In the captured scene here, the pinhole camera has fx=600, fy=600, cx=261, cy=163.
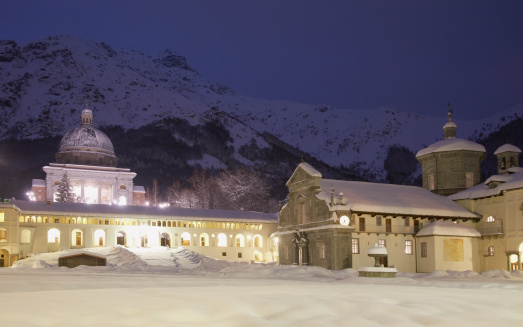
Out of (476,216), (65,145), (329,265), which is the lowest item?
(329,265)

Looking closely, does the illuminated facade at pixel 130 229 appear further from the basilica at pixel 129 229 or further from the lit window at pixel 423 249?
the lit window at pixel 423 249

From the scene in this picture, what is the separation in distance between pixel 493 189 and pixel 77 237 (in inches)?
2067

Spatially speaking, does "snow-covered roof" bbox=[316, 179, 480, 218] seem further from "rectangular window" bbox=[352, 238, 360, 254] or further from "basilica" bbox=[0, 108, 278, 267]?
"basilica" bbox=[0, 108, 278, 267]

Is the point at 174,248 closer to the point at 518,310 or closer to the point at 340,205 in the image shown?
the point at 340,205

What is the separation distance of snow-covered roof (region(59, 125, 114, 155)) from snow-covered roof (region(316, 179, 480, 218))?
7372cm

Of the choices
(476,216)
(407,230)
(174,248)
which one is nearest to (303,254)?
(407,230)

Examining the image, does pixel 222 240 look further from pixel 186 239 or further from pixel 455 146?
pixel 455 146

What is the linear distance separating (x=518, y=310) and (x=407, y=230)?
41.0 meters

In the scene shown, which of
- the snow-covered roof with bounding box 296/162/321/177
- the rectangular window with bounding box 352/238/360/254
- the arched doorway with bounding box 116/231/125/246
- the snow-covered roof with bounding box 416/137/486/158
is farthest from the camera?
the arched doorway with bounding box 116/231/125/246

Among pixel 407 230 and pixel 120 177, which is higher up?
pixel 120 177

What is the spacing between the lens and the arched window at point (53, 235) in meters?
78.0

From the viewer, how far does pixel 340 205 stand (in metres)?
54.8

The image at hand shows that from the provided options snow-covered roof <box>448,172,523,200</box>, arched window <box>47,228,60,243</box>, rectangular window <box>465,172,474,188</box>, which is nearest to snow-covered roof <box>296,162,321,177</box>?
snow-covered roof <box>448,172,523,200</box>

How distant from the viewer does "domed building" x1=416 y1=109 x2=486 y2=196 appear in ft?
220
